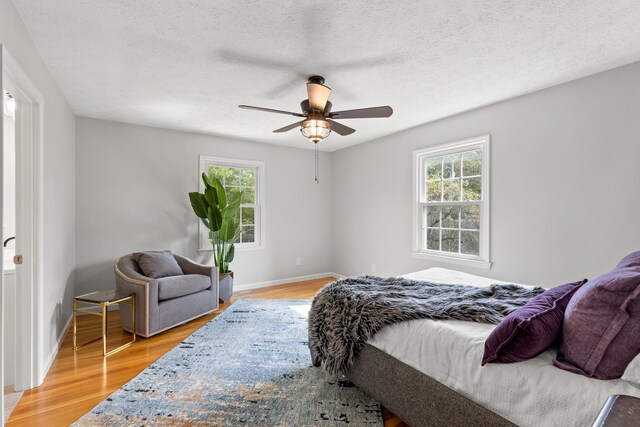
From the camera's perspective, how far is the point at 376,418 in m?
1.91

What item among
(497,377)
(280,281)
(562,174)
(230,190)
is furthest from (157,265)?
(562,174)

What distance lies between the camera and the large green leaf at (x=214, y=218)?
4148 mm

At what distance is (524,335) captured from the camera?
4.38 feet

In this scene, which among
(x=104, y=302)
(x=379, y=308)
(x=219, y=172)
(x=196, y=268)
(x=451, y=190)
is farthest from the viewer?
(x=219, y=172)

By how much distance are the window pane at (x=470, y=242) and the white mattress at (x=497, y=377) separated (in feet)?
7.30

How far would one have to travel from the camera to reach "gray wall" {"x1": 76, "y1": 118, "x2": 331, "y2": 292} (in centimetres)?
390

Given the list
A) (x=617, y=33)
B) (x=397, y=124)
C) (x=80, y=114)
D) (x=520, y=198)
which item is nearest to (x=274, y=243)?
(x=397, y=124)

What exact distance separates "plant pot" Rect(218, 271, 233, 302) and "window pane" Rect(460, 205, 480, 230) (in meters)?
3.14

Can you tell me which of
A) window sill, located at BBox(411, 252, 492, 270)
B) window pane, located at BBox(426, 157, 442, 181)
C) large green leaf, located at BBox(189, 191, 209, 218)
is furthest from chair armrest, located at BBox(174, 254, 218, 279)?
window pane, located at BBox(426, 157, 442, 181)

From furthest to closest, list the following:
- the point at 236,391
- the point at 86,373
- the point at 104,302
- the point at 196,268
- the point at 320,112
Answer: the point at 196,268
the point at 104,302
the point at 320,112
the point at 86,373
the point at 236,391

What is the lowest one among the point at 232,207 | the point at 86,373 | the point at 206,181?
the point at 86,373

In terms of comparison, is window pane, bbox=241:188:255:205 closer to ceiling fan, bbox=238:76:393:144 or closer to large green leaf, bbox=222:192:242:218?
large green leaf, bbox=222:192:242:218

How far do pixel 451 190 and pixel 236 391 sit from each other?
3.25m

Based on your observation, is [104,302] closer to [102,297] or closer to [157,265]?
[102,297]
